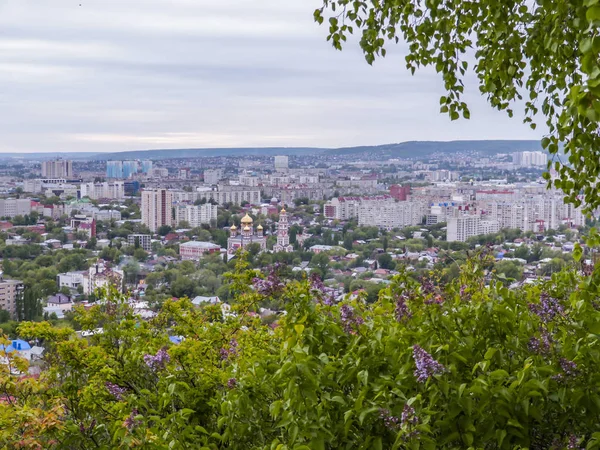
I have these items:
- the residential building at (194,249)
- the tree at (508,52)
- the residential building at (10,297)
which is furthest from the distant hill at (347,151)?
the tree at (508,52)

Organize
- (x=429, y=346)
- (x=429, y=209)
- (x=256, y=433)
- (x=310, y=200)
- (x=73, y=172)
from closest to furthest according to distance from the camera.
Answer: (x=429, y=346) < (x=256, y=433) < (x=429, y=209) < (x=310, y=200) < (x=73, y=172)

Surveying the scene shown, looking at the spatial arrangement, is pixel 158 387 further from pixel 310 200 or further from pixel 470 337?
pixel 310 200

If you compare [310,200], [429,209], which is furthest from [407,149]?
[429,209]

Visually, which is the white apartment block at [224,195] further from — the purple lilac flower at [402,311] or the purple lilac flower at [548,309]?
the purple lilac flower at [548,309]

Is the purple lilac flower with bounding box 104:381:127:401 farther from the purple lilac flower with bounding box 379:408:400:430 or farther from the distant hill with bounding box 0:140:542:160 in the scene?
the distant hill with bounding box 0:140:542:160

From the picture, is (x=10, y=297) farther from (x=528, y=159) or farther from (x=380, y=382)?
(x=528, y=159)

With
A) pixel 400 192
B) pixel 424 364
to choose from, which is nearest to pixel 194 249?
pixel 400 192
